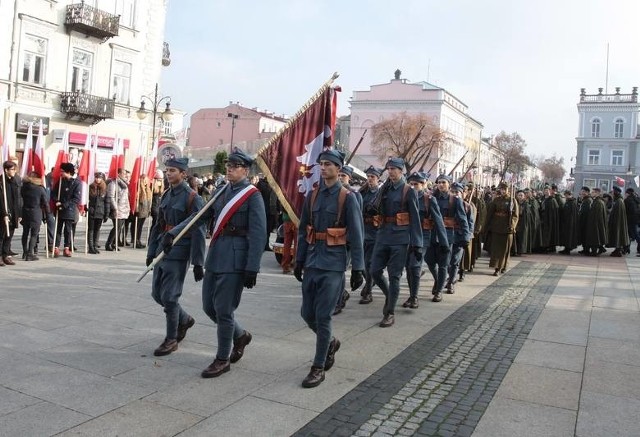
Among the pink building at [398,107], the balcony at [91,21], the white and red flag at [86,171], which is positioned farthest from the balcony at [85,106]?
the pink building at [398,107]

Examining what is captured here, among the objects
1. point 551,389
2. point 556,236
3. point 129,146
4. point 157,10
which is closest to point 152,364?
point 551,389

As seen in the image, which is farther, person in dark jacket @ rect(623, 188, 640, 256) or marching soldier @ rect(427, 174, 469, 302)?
person in dark jacket @ rect(623, 188, 640, 256)

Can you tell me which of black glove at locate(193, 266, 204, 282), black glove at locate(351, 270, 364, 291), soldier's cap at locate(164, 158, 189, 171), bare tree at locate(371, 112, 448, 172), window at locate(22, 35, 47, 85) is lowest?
black glove at locate(193, 266, 204, 282)

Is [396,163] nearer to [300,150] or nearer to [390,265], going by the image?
[390,265]

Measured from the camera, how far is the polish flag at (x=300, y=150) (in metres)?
8.37

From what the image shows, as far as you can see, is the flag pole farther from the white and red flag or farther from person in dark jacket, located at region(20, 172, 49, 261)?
Result: the white and red flag

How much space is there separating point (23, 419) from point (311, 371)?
2.26 metres

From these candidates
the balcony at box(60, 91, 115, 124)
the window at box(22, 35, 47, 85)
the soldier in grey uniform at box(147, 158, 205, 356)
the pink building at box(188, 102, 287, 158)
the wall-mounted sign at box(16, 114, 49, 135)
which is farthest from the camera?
the pink building at box(188, 102, 287, 158)

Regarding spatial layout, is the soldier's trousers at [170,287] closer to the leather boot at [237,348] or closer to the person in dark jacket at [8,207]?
the leather boot at [237,348]

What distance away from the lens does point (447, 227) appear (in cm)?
1016

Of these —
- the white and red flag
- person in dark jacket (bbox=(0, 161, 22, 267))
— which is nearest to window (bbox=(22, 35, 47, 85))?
the white and red flag

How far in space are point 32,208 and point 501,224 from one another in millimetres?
9428

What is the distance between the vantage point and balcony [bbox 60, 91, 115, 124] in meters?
27.4

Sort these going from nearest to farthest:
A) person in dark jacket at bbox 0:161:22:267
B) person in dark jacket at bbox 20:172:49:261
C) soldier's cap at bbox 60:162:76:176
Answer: person in dark jacket at bbox 0:161:22:267 < person in dark jacket at bbox 20:172:49:261 < soldier's cap at bbox 60:162:76:176
